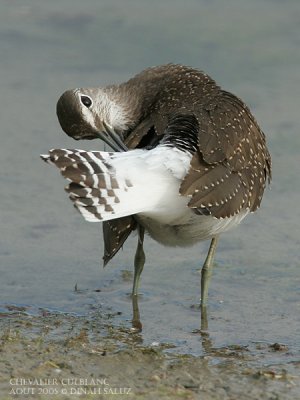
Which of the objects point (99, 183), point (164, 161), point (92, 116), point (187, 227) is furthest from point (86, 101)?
point (99, 183)

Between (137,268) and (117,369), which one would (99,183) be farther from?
(137,268)

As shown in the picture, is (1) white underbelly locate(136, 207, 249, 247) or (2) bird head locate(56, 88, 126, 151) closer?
(1) white underbelly locate(136, 207, 249, 247)

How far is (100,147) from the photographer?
35.5 feet

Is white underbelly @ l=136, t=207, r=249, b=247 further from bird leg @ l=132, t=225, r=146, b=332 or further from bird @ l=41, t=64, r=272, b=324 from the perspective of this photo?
bird leg @ l=132, t=225, r=146, b=332

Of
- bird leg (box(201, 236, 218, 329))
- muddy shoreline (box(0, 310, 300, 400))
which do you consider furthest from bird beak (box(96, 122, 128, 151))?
muddy shoreline (box(0, 310, 300, 400))

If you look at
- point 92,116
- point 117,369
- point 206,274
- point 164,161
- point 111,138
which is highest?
point 92,116

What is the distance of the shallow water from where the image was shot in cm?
832

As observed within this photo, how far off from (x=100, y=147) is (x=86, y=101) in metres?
2.16

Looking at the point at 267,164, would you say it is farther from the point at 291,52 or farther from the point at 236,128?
the point at 291,52

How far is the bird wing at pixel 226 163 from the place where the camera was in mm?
7309

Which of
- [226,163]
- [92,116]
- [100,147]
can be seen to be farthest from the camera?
[100,147]

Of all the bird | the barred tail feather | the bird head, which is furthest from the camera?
the bird head

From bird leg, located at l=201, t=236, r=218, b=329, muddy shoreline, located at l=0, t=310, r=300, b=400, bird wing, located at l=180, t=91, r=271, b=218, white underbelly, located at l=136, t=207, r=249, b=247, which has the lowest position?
muddy shoreline, located at l=0, t=310, r=300, b=400

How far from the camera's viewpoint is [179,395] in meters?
6.29
